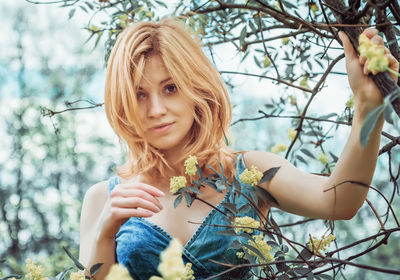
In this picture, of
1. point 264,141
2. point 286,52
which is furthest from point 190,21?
point 264,141

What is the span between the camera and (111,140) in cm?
555

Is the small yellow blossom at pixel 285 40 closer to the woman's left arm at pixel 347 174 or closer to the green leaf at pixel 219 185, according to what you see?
the woman's left arm at pixel 347 174

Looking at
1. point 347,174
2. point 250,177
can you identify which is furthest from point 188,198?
point 347,174

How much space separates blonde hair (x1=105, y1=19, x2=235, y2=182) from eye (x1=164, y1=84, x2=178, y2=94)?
0.02 m

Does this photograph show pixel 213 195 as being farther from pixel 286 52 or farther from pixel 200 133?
pixel 286 52

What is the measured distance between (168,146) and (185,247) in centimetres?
26

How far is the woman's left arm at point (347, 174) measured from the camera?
0.71 meters

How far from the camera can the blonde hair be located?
116 cm

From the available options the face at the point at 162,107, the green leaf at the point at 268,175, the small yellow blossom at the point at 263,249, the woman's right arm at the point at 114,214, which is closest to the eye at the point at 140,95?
the face at the point at 162,107

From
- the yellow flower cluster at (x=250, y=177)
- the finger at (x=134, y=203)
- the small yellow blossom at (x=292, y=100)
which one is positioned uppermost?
the small yellow blossom at (x=292, y=100)

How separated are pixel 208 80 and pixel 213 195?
12.4 inches

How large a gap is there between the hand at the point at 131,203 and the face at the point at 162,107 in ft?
0.93

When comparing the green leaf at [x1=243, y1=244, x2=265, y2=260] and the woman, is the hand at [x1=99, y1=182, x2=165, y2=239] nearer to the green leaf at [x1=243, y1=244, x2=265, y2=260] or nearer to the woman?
the woman

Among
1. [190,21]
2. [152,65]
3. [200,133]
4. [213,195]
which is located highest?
[190,21]
